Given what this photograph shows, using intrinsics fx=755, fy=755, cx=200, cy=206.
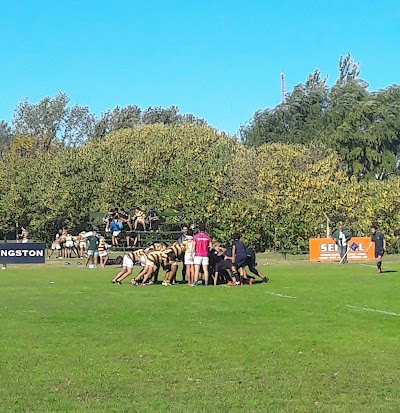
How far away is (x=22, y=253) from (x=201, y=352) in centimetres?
2784

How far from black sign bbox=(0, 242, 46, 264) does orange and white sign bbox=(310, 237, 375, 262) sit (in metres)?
14.1

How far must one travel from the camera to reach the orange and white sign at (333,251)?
39062mm

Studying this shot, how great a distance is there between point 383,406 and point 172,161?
49918 millimetres

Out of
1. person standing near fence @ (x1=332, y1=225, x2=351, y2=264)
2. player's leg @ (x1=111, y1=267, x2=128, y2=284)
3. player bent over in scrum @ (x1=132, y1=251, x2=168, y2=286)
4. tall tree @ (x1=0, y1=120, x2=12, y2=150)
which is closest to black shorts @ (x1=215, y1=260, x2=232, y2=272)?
player bent over in scrum @ (x1=132, y1=251, x2=168, y2=286)

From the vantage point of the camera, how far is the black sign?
1445 inches

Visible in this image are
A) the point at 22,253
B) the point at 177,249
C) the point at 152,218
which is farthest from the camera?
the point at 152,218

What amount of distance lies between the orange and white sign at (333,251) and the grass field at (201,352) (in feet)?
60.7

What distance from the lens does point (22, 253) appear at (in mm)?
37125

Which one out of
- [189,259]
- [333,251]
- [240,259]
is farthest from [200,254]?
[333,251]

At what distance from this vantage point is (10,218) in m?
64.0

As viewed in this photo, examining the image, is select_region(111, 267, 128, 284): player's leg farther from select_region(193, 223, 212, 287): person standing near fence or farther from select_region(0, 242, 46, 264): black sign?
select_region(0, 242, 46, 264): black sign

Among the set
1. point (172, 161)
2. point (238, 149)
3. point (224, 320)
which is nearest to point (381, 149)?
point (238, 149)

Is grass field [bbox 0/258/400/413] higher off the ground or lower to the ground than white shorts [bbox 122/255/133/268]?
lower

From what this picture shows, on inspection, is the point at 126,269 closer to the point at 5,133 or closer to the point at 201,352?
the point at 201,352
